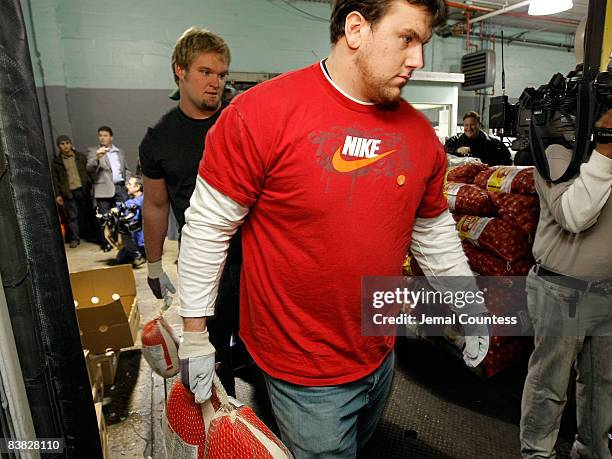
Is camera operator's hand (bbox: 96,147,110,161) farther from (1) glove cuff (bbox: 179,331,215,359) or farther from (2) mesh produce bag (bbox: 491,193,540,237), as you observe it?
(1) glove cuff (bbox: 179,331,215,359)

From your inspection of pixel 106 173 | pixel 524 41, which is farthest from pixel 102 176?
pixel 524 41

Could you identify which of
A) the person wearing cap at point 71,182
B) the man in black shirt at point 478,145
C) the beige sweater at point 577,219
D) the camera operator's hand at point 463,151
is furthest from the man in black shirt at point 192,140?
the person wearing cap at point 71,182

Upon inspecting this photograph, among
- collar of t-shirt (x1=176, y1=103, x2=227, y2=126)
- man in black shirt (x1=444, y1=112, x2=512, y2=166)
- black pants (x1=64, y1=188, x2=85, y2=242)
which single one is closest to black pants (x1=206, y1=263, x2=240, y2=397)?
collar of t-shirt (x1=176, y1=103, x2=227, y2=126)

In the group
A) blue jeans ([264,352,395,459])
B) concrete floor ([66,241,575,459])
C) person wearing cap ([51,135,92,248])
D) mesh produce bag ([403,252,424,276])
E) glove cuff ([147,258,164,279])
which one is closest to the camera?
blue jeans ([264,352,395,459])

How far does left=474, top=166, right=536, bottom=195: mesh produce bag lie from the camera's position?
221 centimetres

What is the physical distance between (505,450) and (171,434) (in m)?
1.64

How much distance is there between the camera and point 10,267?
90cm

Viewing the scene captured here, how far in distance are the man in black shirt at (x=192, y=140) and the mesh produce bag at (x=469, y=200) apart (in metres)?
1.50

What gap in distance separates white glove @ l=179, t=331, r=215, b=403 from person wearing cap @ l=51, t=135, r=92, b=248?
18.4 feet

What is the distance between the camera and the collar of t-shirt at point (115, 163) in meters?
5.65

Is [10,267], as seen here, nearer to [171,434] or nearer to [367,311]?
[171,434]

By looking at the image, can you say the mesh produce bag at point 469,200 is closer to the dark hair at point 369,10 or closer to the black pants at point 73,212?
the dark hair at point 369,10

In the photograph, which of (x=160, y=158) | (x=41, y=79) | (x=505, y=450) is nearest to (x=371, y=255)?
(x=160, y=158)

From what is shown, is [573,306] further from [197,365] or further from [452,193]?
[197,365]
